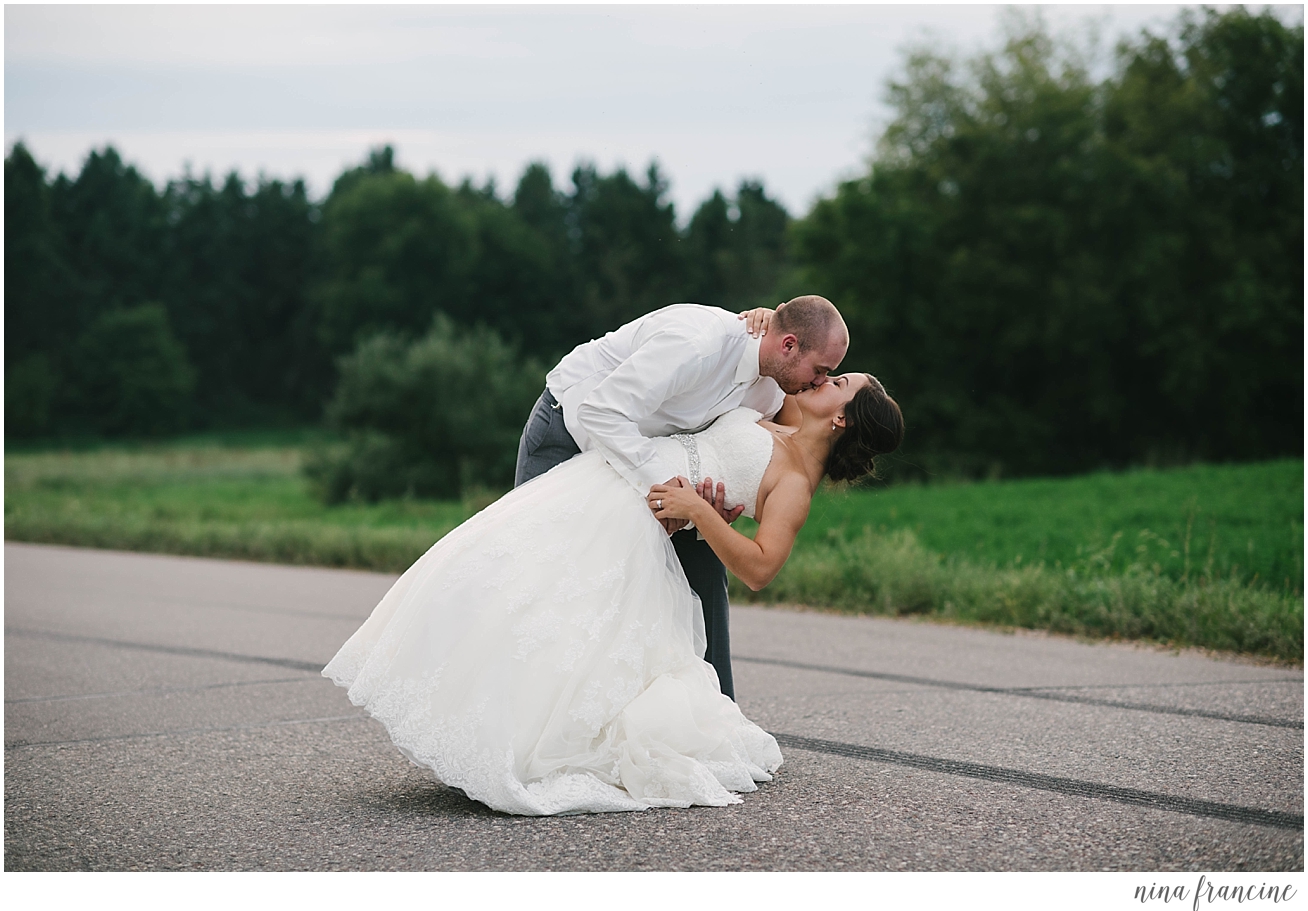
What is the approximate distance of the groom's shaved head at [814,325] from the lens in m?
4.67

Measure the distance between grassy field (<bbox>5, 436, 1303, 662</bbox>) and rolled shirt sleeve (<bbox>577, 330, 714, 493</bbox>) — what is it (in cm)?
517

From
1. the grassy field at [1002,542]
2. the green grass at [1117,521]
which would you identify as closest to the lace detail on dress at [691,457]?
the green grass at [1117,521]

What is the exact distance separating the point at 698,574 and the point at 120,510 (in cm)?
1949

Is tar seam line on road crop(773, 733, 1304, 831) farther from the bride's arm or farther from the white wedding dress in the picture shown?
the bride's arm

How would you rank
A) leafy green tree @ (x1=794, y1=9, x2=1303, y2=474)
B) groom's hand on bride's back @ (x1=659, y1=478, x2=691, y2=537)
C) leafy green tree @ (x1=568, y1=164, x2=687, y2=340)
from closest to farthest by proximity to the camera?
groom's hand on bride's back @ (x1=659, y1=478, x2=691, y2=537) → leafy green tree @ (x1=794, y1=9, x2=1303, y2=474) → leafy green tree @ (x1=568, y1=164, x2=687, y2=340)

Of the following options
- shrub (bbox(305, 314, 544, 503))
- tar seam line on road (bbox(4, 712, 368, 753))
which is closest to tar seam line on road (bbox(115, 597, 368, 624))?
tar seam line on road (bbox(4, 712, 368, 753))

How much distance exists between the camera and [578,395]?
16.8 ft

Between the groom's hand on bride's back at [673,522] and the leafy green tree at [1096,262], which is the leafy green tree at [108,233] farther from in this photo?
the groom's hand on bride's back at [673,522]

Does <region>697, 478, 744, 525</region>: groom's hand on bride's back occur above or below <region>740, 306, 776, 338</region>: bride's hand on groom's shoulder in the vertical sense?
below

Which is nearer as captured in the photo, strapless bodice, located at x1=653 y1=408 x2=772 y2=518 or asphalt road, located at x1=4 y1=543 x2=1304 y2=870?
asphalt road, located at x1=4 y1=543 x2=1304 y2=870

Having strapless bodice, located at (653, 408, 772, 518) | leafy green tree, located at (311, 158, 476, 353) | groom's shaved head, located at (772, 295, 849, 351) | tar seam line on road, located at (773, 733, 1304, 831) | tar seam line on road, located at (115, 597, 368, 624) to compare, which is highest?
leafy green tree, located at (311, 158, 476, 353)

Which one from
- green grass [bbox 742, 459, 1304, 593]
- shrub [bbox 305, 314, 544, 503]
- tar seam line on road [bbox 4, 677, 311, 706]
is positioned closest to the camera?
tar seam line on road [bbox 4, 677, 311, 706]

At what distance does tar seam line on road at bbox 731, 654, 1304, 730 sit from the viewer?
601 centimetres

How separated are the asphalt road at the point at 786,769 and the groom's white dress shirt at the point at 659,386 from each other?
4.36ft
